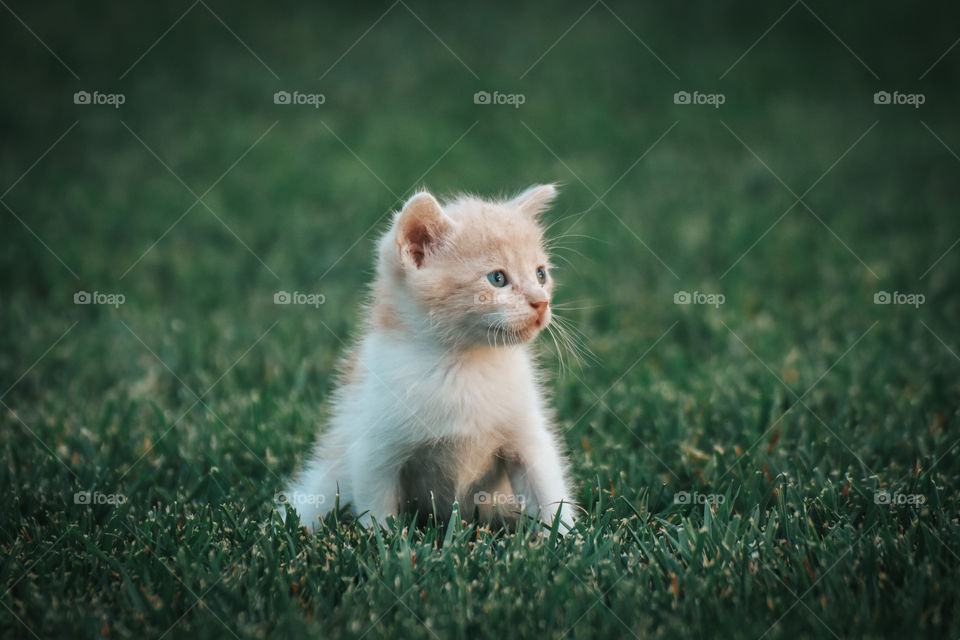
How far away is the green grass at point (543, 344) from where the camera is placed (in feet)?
10.8

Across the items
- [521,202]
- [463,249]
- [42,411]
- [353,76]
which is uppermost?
[353,76]

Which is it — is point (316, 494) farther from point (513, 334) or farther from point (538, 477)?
point (513, 334)

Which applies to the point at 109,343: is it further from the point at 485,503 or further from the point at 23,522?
the point at 485,503

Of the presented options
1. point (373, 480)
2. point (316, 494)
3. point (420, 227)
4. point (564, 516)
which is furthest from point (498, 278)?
point (316, 494)

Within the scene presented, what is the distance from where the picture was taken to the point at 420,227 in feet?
11.9

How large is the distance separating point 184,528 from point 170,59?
1044 centimetres

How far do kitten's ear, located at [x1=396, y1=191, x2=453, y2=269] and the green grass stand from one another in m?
1.01

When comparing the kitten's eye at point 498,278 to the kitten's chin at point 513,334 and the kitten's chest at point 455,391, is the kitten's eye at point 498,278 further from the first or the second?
the kitten's chest at point 455,391

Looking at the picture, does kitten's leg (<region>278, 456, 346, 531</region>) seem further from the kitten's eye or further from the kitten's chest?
the kitten's eye

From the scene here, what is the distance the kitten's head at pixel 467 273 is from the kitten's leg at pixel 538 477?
481 millimetres

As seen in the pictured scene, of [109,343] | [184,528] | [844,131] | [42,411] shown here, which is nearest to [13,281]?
[109,343]

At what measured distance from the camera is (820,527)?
3.82 m

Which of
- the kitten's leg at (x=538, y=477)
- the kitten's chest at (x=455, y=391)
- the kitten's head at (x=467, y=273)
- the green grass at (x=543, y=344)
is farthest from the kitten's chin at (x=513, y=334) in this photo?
the green grass at (x=543, y=344)

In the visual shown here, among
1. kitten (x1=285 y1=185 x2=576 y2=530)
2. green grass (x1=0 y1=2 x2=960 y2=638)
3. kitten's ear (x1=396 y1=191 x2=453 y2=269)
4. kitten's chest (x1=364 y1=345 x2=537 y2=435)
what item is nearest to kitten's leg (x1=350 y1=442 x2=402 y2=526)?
kitten (x1=285 y1=185 x2=576 y2=530)
